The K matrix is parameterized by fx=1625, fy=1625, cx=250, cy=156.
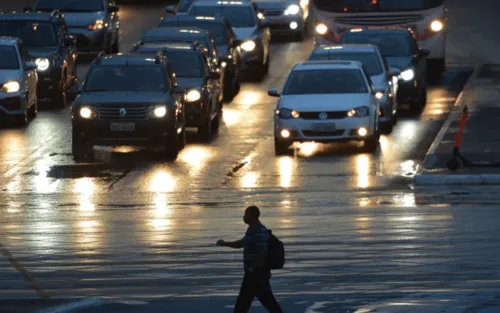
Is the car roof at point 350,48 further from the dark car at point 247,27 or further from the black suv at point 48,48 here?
the dark car at point 247,27

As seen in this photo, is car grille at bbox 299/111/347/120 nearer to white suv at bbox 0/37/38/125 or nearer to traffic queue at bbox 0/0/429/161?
traffic queue at bbox 0/0/429/161

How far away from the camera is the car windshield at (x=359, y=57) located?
31.4 metres

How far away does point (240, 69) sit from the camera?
128ft

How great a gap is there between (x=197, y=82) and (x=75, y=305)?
16549 millimetres

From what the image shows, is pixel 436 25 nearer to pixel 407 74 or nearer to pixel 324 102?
pixel 407 74

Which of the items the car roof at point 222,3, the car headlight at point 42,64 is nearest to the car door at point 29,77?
the car headlight at point 42,64

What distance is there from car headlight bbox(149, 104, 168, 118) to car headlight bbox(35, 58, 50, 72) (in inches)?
309

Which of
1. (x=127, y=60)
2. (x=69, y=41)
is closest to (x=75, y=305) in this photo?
(x=127, y=60)

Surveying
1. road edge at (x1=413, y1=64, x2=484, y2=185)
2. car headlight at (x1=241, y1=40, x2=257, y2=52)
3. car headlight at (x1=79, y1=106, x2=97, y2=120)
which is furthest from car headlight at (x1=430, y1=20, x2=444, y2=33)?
car headlight at (x1=79, y1=106, x2=97, y2=120)

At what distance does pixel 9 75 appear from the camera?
31734 mm

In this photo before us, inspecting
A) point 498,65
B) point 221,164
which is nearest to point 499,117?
point 221,164

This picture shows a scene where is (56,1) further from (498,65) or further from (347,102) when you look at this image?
(347,102)

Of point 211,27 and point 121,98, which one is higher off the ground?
point 121,98

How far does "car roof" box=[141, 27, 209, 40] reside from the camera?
3419 cm
